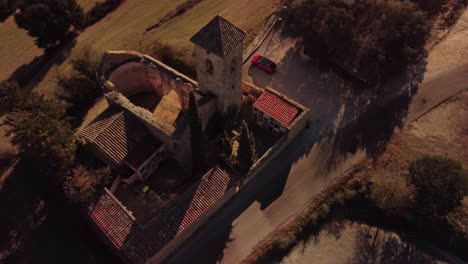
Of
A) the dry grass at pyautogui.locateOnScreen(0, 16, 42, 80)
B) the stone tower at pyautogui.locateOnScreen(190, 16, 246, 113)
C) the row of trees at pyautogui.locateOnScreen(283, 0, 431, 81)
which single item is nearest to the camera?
the stone tower at pyautogui.locateOnScreen(190, 16, 246, 113)

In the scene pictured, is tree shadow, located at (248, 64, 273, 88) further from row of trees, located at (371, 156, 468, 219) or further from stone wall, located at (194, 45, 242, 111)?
row of trees, located at (371, 156, 468, 219)

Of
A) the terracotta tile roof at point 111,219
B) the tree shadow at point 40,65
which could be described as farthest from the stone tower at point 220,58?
the tree shadow at point 40,65

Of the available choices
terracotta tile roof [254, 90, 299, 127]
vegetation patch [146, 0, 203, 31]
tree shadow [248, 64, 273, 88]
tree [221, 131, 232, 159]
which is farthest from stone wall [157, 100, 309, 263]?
vegetation patch [146, 0, 203, 31]

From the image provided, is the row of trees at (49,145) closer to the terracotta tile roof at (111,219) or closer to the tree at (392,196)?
the terracotta tile roof at (111,219)

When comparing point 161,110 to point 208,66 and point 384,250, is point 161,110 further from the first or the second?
point 384,250

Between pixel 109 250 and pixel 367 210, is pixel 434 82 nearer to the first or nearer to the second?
pixel 367 210
